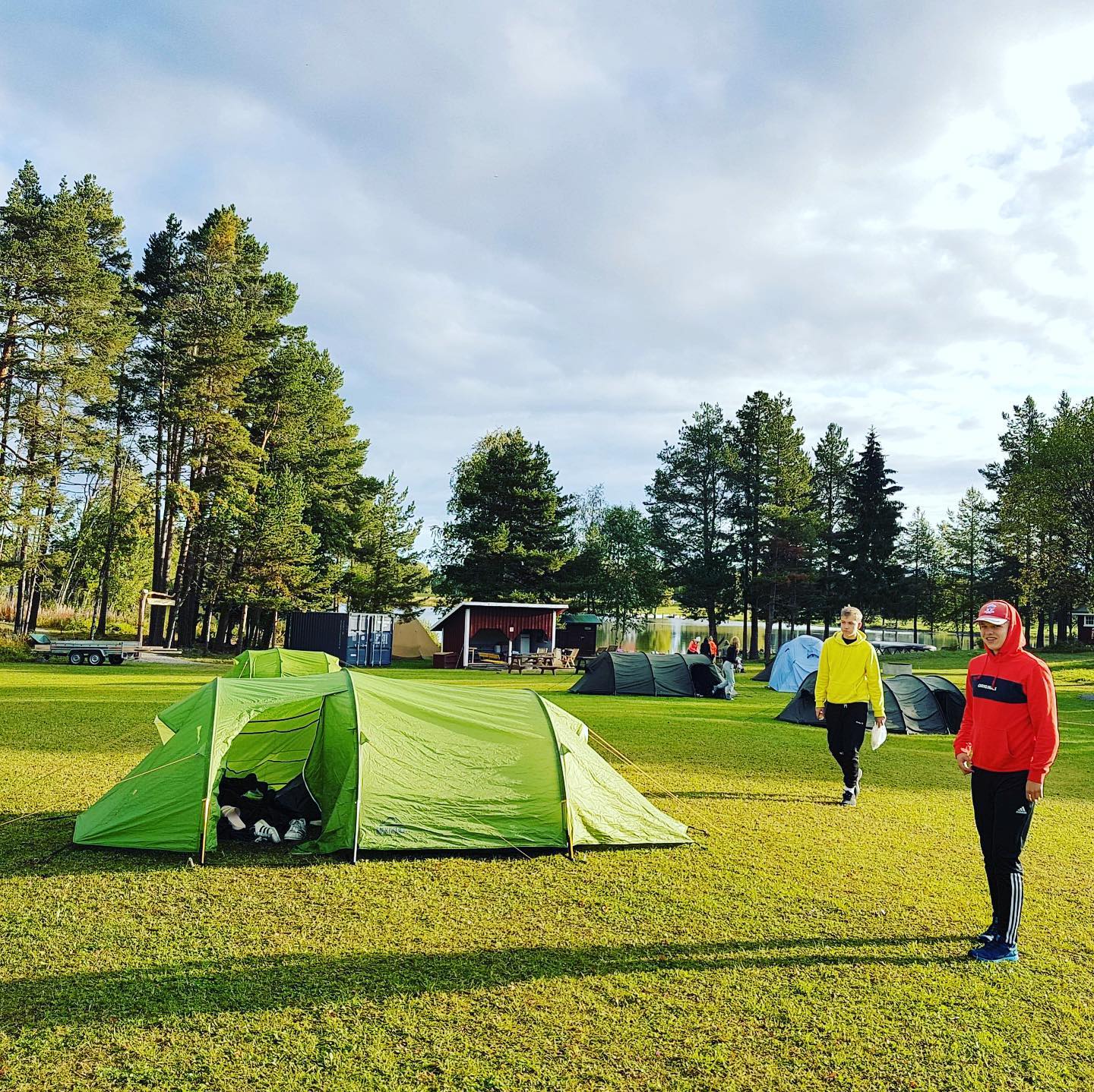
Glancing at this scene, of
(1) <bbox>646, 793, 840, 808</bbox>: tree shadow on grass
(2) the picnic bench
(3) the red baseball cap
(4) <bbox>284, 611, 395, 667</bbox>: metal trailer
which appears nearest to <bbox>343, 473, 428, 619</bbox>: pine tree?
(4) <bbox>284, 611, 395, 667</bbox>: metal trailer

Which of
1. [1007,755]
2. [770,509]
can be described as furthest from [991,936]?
[770,509]

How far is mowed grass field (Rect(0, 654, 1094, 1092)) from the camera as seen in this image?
12.2 feet

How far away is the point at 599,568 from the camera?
144ft

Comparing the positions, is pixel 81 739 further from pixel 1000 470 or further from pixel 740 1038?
pixel 1000 470

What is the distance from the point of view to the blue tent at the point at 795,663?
24.2 meters

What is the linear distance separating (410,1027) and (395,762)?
2834mm

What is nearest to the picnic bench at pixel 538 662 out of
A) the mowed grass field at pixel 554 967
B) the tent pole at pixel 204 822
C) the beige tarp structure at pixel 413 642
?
the beige tarp structure at pixel 413 642

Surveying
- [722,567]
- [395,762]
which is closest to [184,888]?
[395,762]

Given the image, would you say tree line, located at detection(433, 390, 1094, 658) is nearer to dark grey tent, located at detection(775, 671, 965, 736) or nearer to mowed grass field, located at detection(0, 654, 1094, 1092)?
dark grey tent, located at detection(775, 671, 965, 736)

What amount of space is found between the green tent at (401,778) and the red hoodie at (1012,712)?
295 cm

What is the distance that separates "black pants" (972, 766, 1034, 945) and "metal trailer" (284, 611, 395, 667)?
92.2 feet

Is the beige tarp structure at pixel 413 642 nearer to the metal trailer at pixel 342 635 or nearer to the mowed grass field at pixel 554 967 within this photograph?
the metal trailer at pixel 342 635

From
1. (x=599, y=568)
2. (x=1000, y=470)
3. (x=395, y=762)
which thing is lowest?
(x=395, y=762)

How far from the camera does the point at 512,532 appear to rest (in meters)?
41.5
